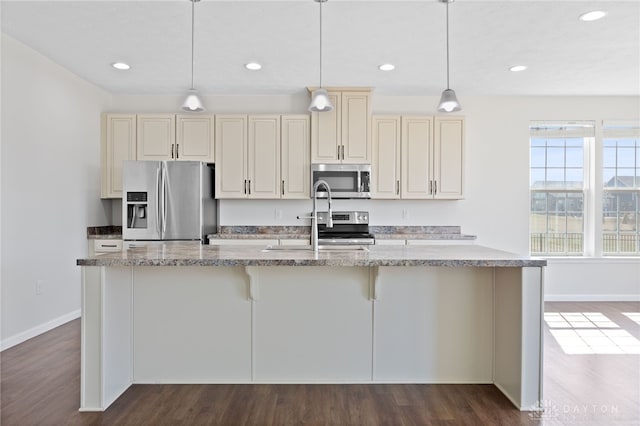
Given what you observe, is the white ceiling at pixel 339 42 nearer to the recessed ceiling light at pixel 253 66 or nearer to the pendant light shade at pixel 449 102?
the recessed ceiling light at pixel 253 66

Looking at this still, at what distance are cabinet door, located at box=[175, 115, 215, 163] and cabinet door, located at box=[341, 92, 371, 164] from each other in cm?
152

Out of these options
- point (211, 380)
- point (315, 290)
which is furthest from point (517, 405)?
→ point (211, 380)

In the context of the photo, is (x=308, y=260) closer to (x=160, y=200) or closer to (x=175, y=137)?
(x=160, y=200)

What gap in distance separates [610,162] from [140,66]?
5549 millimetres

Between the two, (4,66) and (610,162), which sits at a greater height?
(4,66)

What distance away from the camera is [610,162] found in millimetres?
5141

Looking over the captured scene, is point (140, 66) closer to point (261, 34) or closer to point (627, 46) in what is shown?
point (261, 34)

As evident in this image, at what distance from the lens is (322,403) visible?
2275 mm

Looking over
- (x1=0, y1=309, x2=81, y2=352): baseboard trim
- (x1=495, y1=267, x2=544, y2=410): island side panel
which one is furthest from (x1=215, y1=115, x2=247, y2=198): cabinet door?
(x1=495, y1=267, x2=544, y2=410): island side panel

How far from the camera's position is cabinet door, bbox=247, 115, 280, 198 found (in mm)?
4691

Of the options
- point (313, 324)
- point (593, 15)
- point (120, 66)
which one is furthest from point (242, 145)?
point (593, 15)

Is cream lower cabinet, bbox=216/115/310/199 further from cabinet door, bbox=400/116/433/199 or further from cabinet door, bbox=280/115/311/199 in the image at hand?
cabinet door, bbox=400/116/433/199

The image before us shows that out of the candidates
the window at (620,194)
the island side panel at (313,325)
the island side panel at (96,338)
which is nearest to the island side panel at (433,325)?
the island side panel at (313,325)

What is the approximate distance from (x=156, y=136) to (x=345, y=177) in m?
2.19
